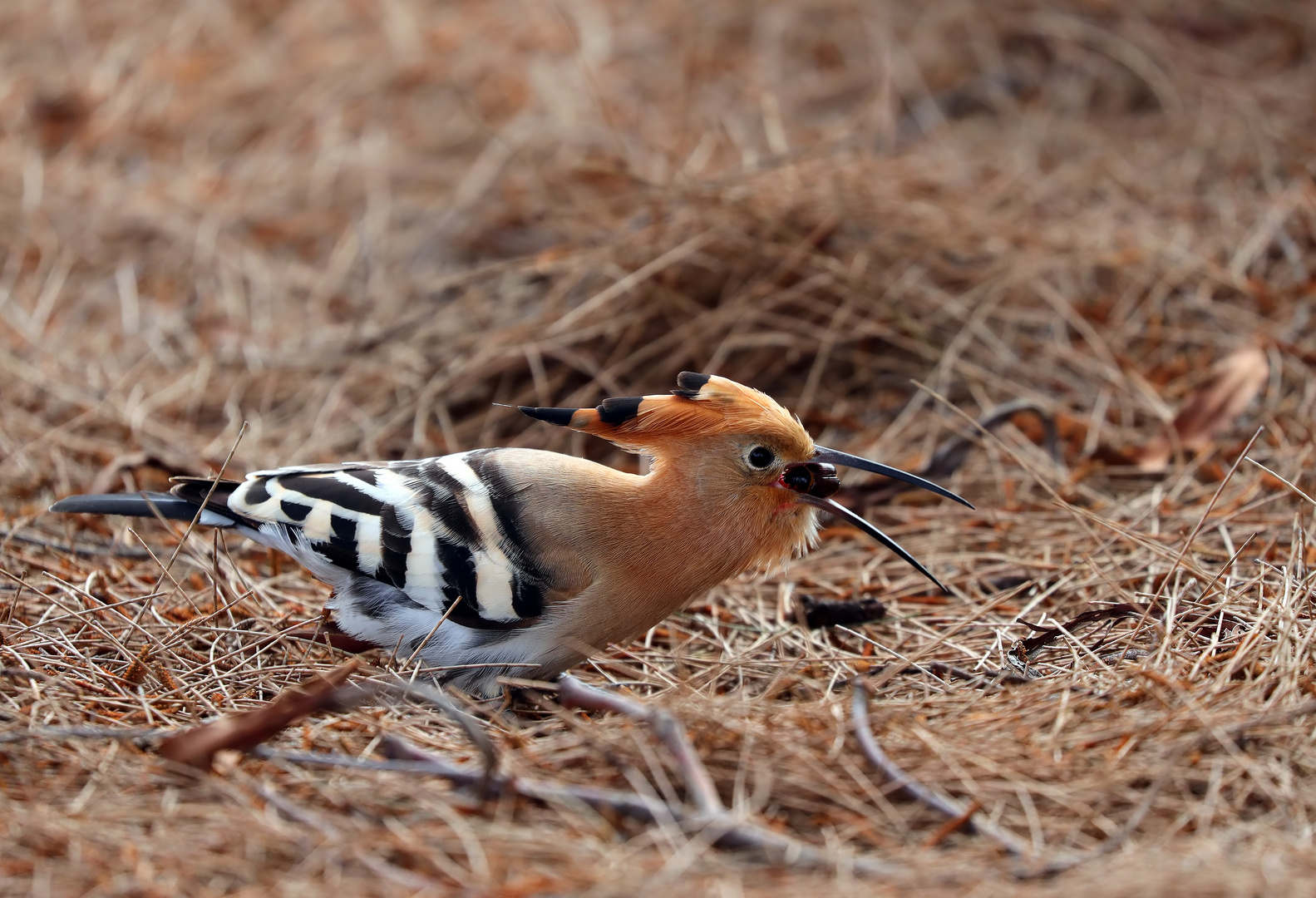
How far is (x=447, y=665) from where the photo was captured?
262 cm

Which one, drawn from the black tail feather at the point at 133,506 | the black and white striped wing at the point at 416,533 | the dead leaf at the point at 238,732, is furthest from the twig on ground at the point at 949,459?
the dead leaf at the point at 238,732

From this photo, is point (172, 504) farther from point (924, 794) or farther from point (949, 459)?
point (949, 459)

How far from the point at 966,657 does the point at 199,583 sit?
1856 mm

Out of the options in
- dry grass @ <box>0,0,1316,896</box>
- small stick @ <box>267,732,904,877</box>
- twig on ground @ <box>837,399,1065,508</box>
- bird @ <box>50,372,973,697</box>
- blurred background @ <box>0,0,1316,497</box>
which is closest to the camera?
small stick @ <box>267,732,904,877</box>

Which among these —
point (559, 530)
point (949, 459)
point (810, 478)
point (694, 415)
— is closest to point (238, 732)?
point (559, 530)

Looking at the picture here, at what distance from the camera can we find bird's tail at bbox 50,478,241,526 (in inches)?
107

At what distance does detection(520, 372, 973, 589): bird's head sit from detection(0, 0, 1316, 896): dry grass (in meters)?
0.34

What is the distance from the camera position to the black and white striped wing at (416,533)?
2.57m

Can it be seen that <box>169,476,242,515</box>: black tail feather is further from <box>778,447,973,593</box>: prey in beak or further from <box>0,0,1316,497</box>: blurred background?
<box>778,447,973,593</box>: prey in beak

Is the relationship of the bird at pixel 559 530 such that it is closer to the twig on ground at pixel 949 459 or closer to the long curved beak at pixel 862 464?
the long curved beak at pixel 862 464

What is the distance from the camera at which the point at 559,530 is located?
8.53ft

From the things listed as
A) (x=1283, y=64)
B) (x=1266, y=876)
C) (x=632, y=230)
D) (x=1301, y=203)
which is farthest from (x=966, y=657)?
(x=1283, y=64)

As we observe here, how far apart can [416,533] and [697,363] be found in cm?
170

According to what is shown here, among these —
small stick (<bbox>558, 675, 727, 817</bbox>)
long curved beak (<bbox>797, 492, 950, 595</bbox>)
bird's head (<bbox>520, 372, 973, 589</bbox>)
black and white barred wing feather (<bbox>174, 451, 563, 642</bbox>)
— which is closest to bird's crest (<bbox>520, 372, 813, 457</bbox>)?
bird's head (<bbox>520, 372, 973, 589</bbox>)
